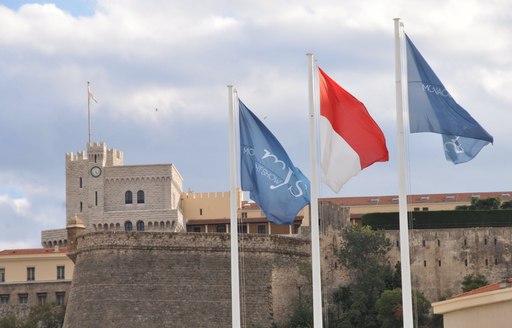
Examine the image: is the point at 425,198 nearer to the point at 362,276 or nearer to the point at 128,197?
the point at 128,197

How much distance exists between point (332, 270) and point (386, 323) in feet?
24.7

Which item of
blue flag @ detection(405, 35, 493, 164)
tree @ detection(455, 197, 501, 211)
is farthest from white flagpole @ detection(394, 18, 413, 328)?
tree @ detection(455, 197, 501, 211)

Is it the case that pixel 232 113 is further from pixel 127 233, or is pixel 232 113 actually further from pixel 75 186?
pixel 75 186

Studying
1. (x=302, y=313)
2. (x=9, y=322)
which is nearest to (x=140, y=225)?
(x=9, y=322)

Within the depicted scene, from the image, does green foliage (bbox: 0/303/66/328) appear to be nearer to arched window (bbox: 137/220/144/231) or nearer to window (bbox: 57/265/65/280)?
window (bbox: 57/265/65/280)

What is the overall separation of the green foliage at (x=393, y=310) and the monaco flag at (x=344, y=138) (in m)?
35.9

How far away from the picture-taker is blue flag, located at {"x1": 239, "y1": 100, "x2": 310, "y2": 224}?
45.3m

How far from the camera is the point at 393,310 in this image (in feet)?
256

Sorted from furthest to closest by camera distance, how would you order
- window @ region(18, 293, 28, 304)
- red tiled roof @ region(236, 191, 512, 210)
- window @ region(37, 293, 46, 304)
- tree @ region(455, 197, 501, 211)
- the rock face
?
1. red tiled roof @ region(236, 191, 512, 210)
2. window @ region(18, 293, 28, 304)
3. window @ region(37, 293, 46, 304)
4. tree @ region(455, 197, 501, 211)
5. the rock face

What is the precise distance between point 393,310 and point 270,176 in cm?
3397

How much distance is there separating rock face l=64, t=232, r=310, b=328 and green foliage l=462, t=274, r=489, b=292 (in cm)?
852

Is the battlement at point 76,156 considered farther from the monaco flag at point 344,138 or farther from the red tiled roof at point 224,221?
the monaco flag at point 344,138

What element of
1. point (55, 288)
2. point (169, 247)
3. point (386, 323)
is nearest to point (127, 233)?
point (169, 247)

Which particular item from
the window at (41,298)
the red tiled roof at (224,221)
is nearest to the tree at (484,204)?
the red tiled roof at (224,221)
